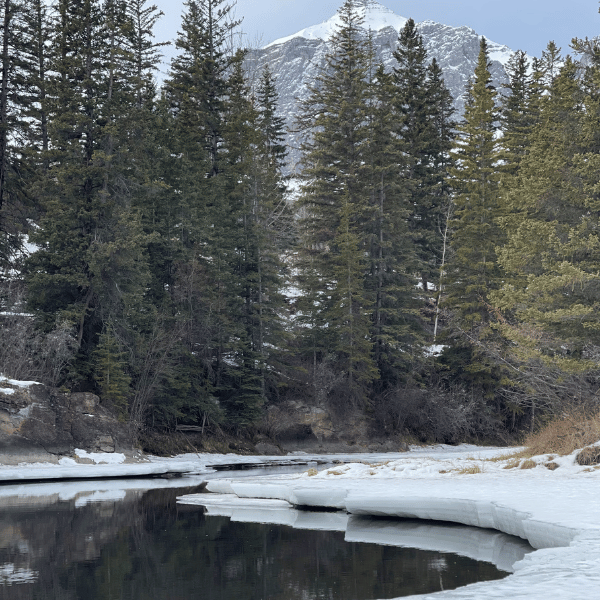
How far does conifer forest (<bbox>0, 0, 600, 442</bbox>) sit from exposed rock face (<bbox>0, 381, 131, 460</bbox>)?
1.19 metres

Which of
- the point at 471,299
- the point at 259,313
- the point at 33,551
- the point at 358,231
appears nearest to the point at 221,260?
the point at 259,313

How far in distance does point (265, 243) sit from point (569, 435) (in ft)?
70.3

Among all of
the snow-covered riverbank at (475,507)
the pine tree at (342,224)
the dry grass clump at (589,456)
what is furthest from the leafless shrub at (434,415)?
the dry grass clump at (589,456)

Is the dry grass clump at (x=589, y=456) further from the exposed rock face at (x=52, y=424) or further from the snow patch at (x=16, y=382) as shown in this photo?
the snow patch at (x=16, y=382)

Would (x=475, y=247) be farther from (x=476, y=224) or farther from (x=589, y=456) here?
(x=589, y=456)

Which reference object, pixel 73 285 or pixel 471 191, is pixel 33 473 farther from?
pixel 471 191

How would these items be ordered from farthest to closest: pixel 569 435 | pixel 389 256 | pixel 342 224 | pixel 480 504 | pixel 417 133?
1. pixel 417 133
2. pixel 389 256
3. pixel 342 224
4. pixel 569 435
5. pixel 480 504

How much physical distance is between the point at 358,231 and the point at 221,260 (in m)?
9.71

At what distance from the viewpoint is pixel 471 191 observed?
3806cm

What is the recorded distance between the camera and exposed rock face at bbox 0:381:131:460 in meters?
22.9

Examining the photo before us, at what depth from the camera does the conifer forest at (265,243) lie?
22703 millimetres

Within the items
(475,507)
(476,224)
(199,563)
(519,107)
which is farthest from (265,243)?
(199,563)

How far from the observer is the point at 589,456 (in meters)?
13.9

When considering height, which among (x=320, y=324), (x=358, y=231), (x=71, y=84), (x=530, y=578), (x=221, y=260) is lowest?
(x=530, y=578)
